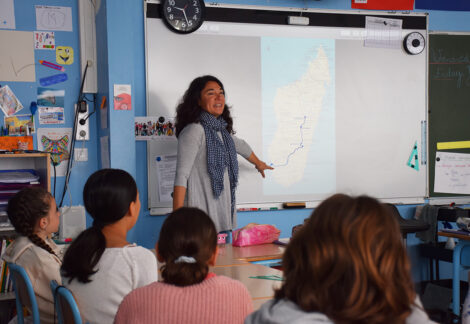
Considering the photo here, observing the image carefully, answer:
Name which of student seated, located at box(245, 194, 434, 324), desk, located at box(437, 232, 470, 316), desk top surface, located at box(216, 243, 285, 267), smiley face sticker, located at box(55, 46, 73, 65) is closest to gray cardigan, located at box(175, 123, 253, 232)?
desk top surface, located at box(216, 243, 285, 267)

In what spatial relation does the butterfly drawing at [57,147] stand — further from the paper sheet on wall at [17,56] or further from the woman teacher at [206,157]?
the woman teacher at [206,157]

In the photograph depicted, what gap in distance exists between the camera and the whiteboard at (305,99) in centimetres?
397

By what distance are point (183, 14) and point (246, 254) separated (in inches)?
79.6

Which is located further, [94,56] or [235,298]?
[94,56]

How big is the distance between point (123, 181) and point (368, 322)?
1134mm

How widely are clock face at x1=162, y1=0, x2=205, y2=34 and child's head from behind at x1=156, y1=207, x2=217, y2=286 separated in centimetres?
278

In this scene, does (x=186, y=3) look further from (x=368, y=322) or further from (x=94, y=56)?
(x=368, y=322)

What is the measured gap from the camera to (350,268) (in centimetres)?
83

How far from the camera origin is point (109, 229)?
1.76 metres

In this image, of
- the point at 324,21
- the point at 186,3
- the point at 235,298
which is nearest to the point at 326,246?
the point at 235,298

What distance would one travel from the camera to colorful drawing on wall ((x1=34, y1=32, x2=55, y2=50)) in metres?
3.73

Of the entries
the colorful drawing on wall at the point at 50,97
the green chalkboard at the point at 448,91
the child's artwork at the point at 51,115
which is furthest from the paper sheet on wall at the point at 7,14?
the green chalkboard at the point at 448,91

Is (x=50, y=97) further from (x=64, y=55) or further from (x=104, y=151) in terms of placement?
(x=104, y=151)

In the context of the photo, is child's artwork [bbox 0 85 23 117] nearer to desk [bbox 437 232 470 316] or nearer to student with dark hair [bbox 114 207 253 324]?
student with dark hair [bbox 114 207 253 324]
